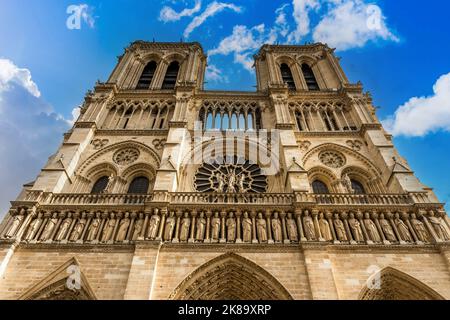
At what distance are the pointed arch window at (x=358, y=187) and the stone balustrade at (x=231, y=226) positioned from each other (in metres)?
2.96

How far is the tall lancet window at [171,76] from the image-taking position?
21.5 metres

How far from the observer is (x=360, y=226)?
35.6 ft

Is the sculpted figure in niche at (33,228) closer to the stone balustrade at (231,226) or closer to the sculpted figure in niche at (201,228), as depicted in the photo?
the stone balustrade at (231,226)

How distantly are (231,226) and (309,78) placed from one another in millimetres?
16267

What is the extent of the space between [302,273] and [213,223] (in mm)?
3544

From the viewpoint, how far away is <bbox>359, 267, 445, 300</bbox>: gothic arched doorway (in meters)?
9.16

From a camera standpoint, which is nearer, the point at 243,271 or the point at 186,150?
the point at 243,271

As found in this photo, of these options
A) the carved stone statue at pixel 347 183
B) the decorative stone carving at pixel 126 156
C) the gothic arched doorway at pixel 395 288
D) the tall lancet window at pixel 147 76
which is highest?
the tall lancet window at pixel 147 76

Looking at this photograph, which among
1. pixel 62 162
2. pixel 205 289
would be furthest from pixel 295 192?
pixel 62 162

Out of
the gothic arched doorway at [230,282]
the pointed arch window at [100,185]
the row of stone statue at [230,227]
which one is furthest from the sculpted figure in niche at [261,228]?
the pointed arch window at [100,185]

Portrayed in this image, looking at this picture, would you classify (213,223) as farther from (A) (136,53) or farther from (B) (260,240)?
(A) (136,53)

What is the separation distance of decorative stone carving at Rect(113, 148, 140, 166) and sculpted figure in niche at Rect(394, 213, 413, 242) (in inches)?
482

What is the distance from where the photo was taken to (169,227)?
34.6 ft

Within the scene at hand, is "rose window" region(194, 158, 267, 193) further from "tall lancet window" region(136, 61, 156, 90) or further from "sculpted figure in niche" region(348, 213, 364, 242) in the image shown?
"tall lancet window" region(136, 61, 156, 90)
